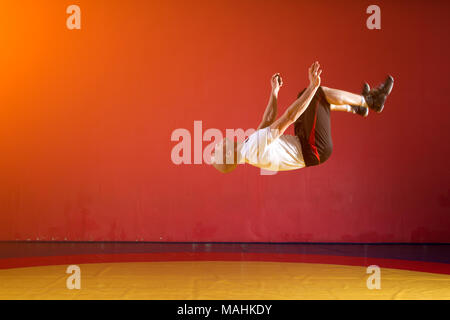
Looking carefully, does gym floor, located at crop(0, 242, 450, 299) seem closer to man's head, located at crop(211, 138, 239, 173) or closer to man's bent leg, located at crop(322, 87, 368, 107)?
man's head, located at crop(211, 138, 239, 173)

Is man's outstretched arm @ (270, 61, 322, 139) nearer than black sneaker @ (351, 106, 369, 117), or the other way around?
man's outstretched arm @ (270, 61, 322, 139)

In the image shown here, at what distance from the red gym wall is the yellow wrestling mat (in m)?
1.98

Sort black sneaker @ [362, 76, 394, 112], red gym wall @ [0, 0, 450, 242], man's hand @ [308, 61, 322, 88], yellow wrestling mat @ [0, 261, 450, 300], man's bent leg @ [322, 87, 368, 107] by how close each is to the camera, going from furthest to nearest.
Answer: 1. red gym wall @ [0, 0, 450, 242]
2. black sneaker @ [362, 76, 394, 112]
3. man's bent leg @ [322, 87, 368, 107]
4. yellow wrestling mat @ [0, 261, 450, 300]
5. man's hand @ [308, 61, 322, 88]

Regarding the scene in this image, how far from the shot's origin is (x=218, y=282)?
126 inches

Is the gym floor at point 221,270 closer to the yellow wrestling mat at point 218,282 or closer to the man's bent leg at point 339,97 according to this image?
the yellow wrestling mat at point 218,282

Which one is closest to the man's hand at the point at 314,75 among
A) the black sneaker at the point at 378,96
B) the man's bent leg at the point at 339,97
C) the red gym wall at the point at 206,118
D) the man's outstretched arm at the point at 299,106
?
the man's outstretched arm at the point at 299,106

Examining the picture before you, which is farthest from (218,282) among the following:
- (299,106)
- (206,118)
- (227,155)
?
(206,118)

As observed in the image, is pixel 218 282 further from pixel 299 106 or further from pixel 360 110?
pixel 360 110

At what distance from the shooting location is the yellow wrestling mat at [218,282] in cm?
278

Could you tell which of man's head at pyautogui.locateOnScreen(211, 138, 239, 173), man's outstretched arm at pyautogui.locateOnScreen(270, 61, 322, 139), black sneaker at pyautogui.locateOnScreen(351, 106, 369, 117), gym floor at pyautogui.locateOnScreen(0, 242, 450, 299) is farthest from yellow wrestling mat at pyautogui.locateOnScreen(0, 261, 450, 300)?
black sneaker at pyautogui.locateOnScreen(351, 106, 369, 117)

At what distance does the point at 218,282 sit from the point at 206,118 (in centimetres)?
317

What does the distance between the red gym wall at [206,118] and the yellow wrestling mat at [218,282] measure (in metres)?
1.98

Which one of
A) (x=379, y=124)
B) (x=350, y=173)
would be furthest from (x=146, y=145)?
(x=379, y=124)

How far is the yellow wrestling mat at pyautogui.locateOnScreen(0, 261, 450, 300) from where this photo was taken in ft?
9.13
